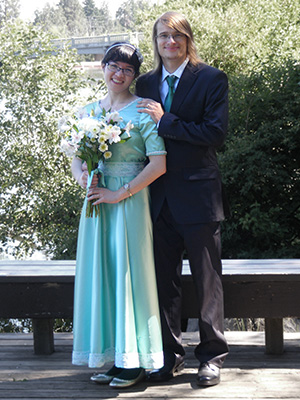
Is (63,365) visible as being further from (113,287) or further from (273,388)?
(273,388)

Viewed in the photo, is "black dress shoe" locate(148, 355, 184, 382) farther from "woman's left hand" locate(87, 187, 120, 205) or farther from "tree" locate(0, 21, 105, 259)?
"tree" locate(0, 21, 105, 259)

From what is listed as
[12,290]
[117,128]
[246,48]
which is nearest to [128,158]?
[117,128]

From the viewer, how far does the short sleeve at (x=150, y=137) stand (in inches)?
128

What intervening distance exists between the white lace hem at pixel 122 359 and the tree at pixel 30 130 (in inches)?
233

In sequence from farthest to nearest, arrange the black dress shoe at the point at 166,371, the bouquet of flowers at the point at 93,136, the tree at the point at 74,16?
1. the tree at the point at 74,16
2. the black dress shoe at the point at 166,371
3. the bouquet of flowers at the point at 93,136

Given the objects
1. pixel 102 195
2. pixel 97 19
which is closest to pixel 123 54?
pixel 102 195

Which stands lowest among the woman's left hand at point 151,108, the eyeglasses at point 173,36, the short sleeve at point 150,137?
the short sleeve at point 150,137

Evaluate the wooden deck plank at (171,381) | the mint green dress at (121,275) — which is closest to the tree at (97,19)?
the wooden deck plank at (171,381)

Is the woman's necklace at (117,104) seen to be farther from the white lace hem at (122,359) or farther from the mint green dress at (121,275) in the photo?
the white lace hem at (122,359)

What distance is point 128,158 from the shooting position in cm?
334

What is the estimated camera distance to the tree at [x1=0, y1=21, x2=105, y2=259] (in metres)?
9.31

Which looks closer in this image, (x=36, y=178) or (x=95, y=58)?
(x=36, y=178)

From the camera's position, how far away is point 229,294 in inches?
148

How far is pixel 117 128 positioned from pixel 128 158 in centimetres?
24
